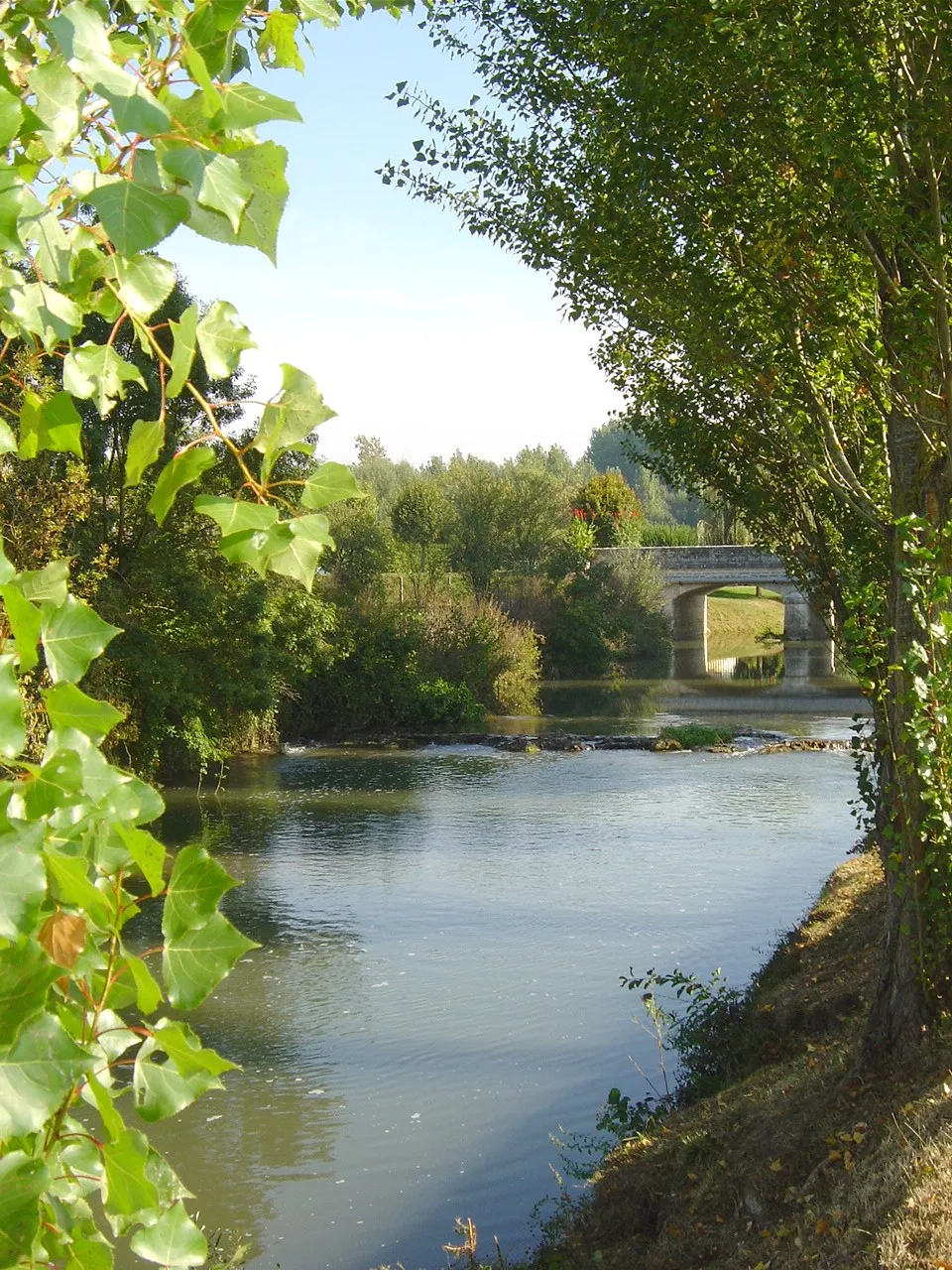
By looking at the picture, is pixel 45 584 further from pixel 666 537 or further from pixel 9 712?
pixel 666 537

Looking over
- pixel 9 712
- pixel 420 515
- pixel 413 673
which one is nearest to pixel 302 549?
pixel 9 712

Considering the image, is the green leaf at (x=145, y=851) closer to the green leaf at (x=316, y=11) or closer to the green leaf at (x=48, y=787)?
the green leaf at (x=48, y=787)

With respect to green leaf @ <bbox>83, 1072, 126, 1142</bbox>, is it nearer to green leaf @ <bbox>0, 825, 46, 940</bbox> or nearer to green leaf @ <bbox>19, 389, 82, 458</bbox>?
green leaf @ <bbox>0, 825, 46, 940</bbox>

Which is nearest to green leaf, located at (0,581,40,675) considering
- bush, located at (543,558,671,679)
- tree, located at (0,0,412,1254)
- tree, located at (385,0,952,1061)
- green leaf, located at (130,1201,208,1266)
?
tree, located at (0,0,412,1254)

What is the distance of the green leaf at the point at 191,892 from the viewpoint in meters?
1.07

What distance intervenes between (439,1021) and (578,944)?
7.13 ft

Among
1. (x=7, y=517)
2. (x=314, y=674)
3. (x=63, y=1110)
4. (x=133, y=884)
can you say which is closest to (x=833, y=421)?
(x=63, y=1110)

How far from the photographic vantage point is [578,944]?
11.4m

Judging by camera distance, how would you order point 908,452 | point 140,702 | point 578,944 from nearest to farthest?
point 908,452
point 578,944
point 140,702

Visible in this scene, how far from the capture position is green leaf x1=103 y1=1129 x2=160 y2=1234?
1.08 meters

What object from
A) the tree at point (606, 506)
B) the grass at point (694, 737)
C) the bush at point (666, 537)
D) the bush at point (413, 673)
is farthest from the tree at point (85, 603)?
the bush at point (666, 537)

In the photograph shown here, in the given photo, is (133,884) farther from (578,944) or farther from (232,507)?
(232,507)

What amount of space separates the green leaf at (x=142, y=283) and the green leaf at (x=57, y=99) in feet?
0.32

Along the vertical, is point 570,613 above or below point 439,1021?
above
